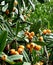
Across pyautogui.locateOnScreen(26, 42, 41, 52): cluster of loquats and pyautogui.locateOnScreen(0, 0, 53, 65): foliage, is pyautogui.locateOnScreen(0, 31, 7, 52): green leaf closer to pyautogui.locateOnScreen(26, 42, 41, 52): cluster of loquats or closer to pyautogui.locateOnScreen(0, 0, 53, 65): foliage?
pyautogui.locateOnScreen(0, 0, 53, 65): foliage

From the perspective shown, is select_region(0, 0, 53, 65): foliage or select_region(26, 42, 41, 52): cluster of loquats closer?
select_region(0, 0, 53, 65): foliage

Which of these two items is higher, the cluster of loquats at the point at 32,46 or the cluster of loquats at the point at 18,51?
the cluster of loquats at the point at 18,51

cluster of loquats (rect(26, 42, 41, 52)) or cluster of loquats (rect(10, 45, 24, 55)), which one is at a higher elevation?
cluster of loquats (rect(10, 45, 24, 55))

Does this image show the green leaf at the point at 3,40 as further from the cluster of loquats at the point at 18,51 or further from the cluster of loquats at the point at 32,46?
the cluster of loquats at the point at 32,46

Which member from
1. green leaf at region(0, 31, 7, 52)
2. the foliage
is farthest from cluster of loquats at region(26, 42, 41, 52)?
green leaf at region(0, 31, 7, 52)

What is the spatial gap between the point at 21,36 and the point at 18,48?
0.73 feet

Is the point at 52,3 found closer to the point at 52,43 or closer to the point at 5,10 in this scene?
the point at 5,10

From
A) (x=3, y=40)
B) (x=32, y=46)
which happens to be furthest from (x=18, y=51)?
(x=3, y=40)

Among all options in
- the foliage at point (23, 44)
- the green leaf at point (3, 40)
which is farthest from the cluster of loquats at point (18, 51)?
the green leaf at point (3, 40)

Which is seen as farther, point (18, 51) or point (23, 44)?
point (23, 44)

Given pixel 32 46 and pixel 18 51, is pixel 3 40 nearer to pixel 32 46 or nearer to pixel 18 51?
pixel 18 51

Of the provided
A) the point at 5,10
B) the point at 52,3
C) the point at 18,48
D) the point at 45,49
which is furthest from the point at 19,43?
the point at 52,3

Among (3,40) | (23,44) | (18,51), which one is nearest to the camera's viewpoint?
(3,40)

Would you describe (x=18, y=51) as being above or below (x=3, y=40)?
below
